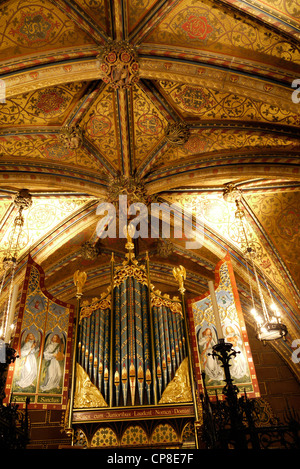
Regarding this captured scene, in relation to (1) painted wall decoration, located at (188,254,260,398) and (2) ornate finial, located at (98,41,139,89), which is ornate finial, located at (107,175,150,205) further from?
(1) painted wall decoration, located at (188,254,260,398)

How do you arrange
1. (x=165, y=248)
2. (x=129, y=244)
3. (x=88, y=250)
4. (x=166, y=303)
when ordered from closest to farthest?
(x=166, y=303), (x=129, y=244), (x=88, y=250), (x=165, y=248)

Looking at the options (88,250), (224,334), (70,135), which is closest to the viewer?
(224,334)

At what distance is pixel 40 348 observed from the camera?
6.54 m

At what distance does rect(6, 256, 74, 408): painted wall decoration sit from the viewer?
6.04 metres

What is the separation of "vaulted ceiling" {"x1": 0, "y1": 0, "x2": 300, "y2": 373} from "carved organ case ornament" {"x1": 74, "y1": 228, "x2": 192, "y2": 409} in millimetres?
2369

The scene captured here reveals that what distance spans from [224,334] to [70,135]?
15.3 feet

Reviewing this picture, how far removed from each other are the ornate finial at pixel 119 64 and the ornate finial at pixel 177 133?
121cm

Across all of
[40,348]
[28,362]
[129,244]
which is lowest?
[28,362]

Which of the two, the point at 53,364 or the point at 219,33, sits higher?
the point at 219,33

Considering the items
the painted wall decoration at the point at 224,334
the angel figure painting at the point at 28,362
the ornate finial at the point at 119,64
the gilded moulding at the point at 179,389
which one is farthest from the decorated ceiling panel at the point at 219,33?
the angel figure painting at the point at 28,362

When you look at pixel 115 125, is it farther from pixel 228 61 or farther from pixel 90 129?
pixel 228 61

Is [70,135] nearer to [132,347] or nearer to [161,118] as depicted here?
[161,118]

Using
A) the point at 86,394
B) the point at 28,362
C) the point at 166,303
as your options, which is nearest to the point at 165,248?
the point at 166,303

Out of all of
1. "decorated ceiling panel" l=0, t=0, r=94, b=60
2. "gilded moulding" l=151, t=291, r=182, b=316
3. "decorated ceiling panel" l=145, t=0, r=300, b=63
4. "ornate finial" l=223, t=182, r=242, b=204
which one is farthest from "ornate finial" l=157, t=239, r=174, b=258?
"decorated ceiling panel" l=0, t=0, r=94, b=60
